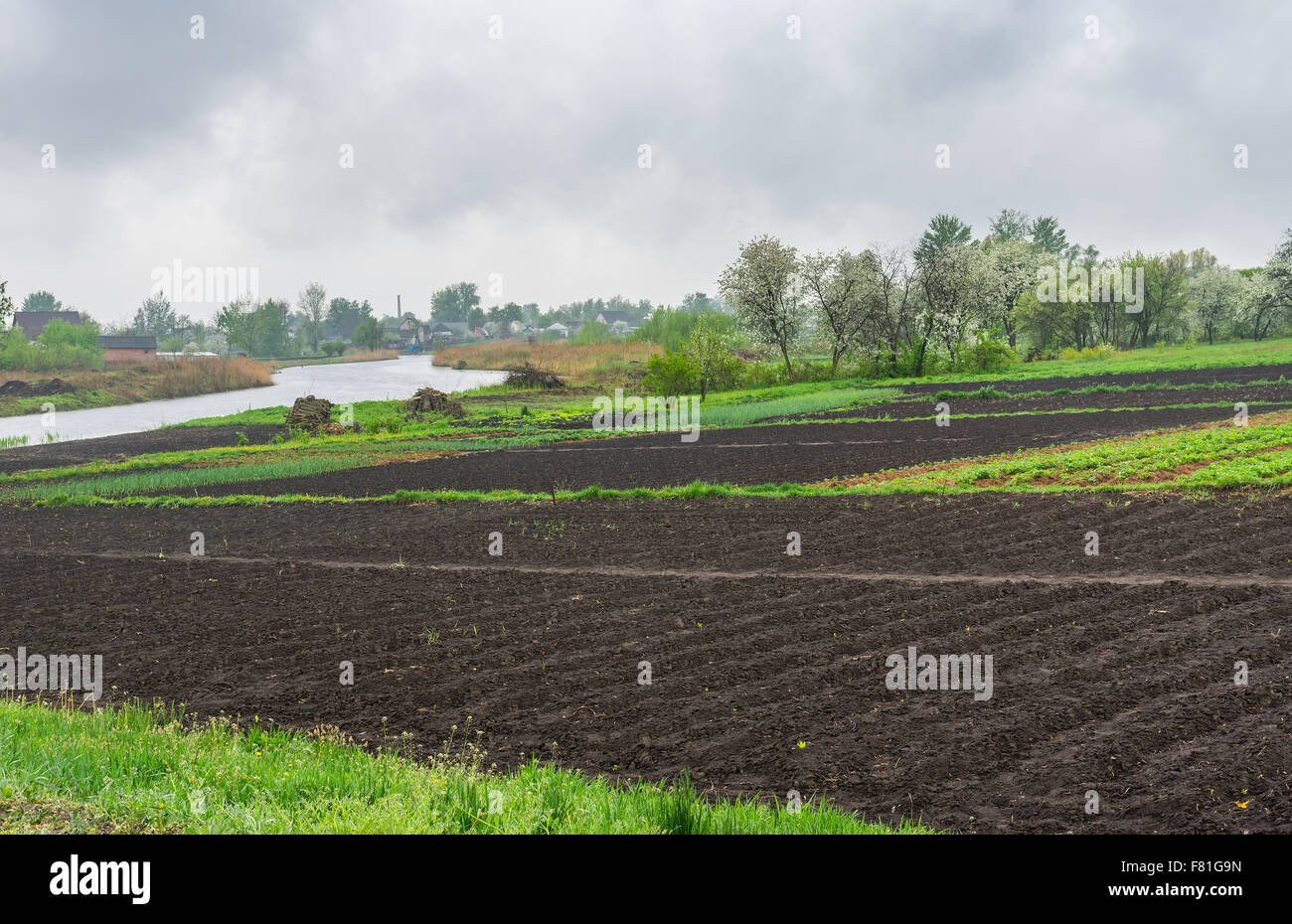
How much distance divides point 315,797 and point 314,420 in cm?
3927

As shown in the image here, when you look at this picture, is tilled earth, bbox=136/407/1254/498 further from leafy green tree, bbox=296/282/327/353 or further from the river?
leafy green tree, bbox=296/282/327/353

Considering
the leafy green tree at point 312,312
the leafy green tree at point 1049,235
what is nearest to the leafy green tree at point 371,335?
the leafy green tree at point 312,312

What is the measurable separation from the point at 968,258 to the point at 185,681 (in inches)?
2345

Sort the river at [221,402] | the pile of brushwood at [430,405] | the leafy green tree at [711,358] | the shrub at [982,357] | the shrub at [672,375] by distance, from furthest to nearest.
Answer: the shrub at [982,357]
the leafy green tree at [711,358]
the river at [221,402]
the shrub at [672,375]
the pile of brushwood at [430,405]

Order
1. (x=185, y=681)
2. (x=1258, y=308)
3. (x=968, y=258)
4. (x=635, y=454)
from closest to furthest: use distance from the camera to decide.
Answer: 1. (x=185, y=681)
2. (x=635, y=454)
3. (x=968, y=258)
4. (x=1258, y=308)

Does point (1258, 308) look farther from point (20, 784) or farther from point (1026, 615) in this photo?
point (20, 784)

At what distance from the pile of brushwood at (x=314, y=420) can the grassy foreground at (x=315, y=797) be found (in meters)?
35.9

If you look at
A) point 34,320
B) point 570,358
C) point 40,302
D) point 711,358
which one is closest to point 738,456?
point 711,358

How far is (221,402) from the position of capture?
68.9 metres

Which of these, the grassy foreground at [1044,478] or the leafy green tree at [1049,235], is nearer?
the grassy foreground at [1044,478]

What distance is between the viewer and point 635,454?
93.5 ft

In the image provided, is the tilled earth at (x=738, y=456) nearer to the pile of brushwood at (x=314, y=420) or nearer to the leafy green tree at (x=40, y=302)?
the pile of brushwood at (x=314, y=420)

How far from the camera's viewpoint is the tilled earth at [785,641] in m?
6.67
